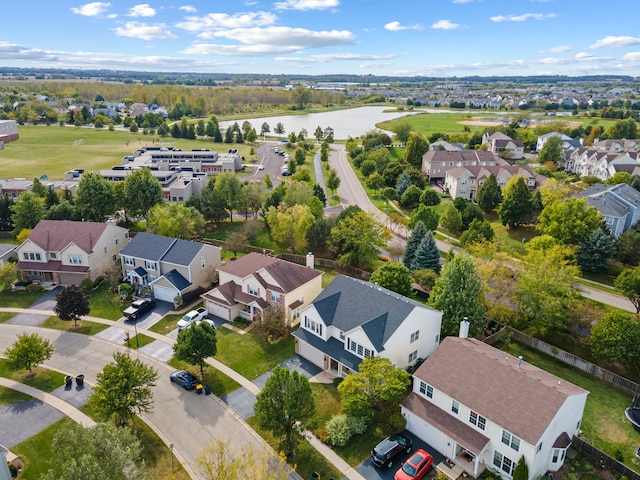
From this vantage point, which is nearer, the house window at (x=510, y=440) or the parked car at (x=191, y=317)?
the house window at (x=510, y=440)

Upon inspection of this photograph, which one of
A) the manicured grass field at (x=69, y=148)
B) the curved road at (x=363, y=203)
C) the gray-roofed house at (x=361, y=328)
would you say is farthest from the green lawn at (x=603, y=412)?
the manicured grass field at (x=69, y=148)


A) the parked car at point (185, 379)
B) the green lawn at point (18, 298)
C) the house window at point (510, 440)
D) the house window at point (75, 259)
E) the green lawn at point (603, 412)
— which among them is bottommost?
the green lawn at point (603, 412)

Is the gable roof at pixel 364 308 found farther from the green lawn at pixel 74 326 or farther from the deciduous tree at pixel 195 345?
the green lawn at pixel 74 326

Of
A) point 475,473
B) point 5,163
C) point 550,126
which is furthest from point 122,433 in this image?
point 550,126

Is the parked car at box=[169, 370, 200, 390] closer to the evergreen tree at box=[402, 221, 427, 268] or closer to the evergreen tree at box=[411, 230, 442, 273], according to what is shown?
the evergreen tree at box=[411, 230, 442, 273]

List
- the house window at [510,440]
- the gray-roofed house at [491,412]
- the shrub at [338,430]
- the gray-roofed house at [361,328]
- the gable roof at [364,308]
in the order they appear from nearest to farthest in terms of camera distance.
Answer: the house window at [510,440]
the gray-roofed house at [491,412]
the shrub at [338,430]
the gray-roofed house at [361,328]
the gable roof at [364,308]

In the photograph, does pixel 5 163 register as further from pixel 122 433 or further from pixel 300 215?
pixel 122 433

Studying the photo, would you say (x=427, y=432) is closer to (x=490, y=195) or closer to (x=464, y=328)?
(x=464, y=328)

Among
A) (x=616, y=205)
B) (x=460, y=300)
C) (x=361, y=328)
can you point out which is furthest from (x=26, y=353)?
(x=616, y=205)
